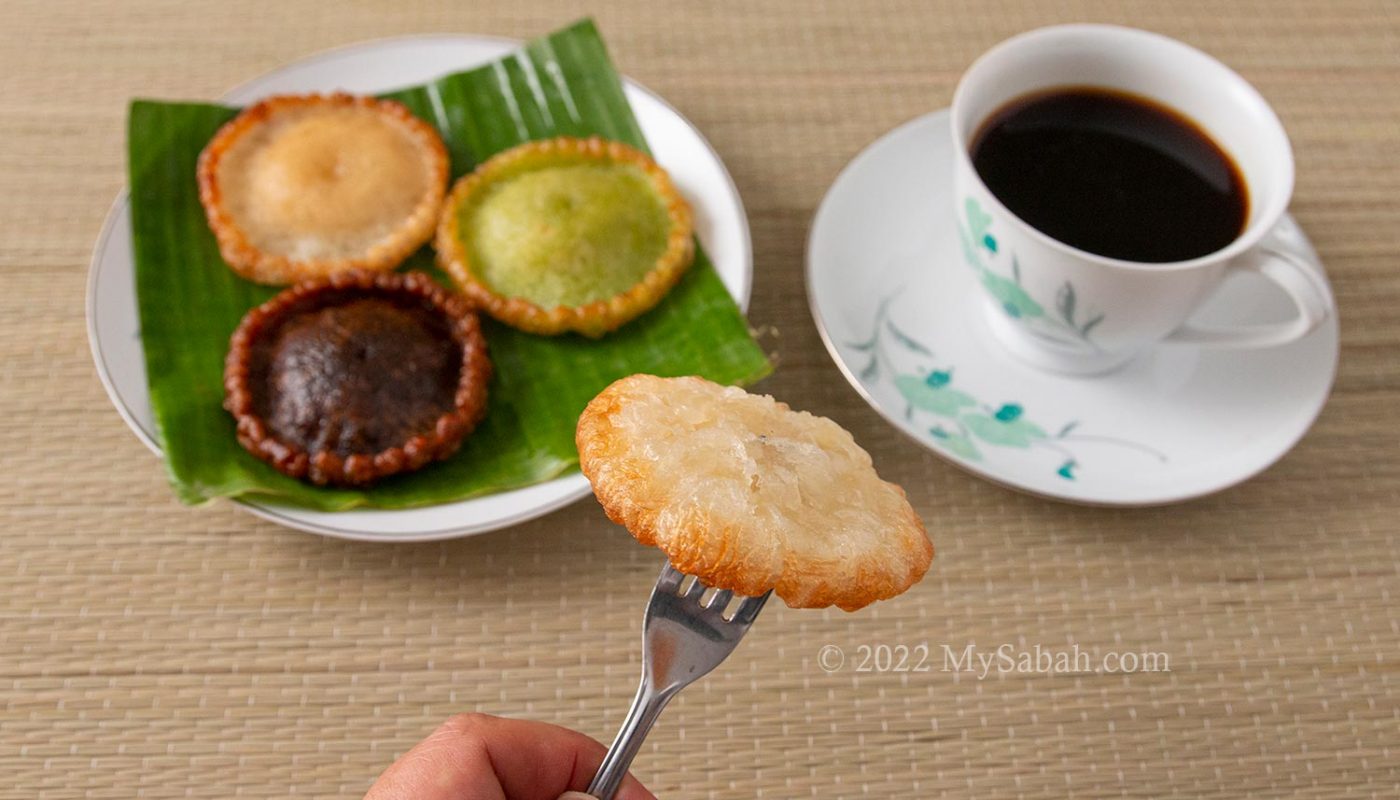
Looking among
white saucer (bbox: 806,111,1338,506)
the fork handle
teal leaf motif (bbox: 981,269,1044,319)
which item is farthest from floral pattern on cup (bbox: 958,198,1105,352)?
the fork handle

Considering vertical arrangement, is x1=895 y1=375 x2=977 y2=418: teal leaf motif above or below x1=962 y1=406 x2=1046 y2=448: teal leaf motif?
above

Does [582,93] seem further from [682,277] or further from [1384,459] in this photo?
[1384,459]

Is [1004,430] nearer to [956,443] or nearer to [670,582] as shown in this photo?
[956,443]

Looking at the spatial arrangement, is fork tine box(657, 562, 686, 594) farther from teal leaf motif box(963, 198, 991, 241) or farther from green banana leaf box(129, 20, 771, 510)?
teal leaf motif box(963, 198, 991, 241)

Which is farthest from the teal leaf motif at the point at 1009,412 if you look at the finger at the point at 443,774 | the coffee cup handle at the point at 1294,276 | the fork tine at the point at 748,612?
the finger at the point at 443,774

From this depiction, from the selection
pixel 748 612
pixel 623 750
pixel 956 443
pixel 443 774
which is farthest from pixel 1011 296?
pixel 443 774

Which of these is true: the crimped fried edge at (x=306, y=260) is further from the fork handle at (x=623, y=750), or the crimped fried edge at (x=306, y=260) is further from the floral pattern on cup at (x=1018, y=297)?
the fork handle at (x=623, y=750)
